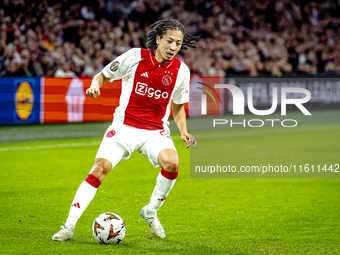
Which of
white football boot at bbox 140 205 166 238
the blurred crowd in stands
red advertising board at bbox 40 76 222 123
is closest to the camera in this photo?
white football boot at bbox 140 205 166 238

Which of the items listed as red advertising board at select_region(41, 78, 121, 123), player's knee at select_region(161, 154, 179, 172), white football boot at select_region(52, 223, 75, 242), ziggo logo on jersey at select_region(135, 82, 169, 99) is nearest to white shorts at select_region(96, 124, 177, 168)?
player's knee at select_region(161, 154, 179, 172)

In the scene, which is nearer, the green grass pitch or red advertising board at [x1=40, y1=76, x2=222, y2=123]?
the green grass pitch

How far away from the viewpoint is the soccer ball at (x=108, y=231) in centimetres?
453

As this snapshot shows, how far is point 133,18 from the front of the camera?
1841cm

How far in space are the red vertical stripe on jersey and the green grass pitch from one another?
1115 mm

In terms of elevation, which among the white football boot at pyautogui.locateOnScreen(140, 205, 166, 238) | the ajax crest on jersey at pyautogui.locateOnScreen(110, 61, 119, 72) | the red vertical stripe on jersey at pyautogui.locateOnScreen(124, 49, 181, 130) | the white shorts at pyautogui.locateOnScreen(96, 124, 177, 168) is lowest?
the white football boot at pyautogui.locateOnScreen(140, 205, 166, 238)

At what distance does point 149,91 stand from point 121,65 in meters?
0.36

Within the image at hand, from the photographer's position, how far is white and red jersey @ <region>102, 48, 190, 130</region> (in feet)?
16.1

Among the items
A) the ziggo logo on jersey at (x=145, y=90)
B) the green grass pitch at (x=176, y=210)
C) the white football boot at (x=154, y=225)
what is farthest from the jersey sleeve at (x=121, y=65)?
the green grass pitch at (x=176, y=210)

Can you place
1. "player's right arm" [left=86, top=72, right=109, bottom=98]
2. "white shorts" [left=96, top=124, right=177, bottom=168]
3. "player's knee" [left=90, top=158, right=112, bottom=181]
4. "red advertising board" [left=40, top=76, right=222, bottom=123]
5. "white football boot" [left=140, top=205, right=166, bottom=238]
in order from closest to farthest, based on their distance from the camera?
"player's right arm" [left=86, top=72, right=109, bottom=98] → "player's knee" [left=90, top=158, right=112, bottom=181] → "white shorts" [left=96, top=124, right=177, bottom=168] → "white football boot" [left=140, top=205, right=166, bottom=238] → "red advertising board" [left=40, top=76, right=222, bottom=123]

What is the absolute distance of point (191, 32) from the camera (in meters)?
20.0

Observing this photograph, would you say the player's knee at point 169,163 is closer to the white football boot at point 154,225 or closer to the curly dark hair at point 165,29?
the white football boot at point 154,225

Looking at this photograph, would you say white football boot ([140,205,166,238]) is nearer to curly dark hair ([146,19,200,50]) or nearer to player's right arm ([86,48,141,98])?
player's right arm ([86,48,141,98])

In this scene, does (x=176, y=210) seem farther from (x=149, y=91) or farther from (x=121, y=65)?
(x=121, y=65)
